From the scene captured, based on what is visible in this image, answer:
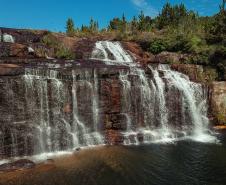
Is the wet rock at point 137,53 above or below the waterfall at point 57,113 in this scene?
above

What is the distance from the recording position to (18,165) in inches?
607

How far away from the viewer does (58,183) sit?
533 inches

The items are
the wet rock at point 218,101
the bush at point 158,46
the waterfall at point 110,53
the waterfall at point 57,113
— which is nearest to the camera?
the waterfall at point 57,113

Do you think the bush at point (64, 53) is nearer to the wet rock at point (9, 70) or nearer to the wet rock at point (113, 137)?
the wet rock at point (9, 70)

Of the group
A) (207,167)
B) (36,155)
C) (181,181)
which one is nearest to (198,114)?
(207,167)

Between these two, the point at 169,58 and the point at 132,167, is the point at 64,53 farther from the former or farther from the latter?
the point at 132,167

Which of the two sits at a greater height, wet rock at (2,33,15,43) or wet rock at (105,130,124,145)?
wet rock at (2,33,15,43)

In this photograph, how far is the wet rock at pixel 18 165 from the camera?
593 inches

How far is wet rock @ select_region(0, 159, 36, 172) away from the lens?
15.1m

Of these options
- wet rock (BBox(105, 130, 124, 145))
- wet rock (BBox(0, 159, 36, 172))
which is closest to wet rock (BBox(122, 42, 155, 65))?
wet rock (BBox(105, 130, 124, 145))

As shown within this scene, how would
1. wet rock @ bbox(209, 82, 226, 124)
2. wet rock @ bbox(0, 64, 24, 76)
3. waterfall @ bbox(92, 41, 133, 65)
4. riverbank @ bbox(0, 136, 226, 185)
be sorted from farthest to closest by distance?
waterfall @ bbox(92, 41, 133, 65), wet rock @ bbox(209, 82, 226, 124), wet rock @ bbox(0, 64, 24, 76), riverbank @ bbox(0, 136, 226, 185)

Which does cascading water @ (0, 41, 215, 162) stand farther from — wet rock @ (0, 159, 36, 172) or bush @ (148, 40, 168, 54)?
bush @ (148, 40, 168, 54)

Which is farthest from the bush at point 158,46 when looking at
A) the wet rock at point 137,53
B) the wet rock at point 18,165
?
the wet rock at point 18,165

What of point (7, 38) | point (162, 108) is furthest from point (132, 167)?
point (7, 38)
